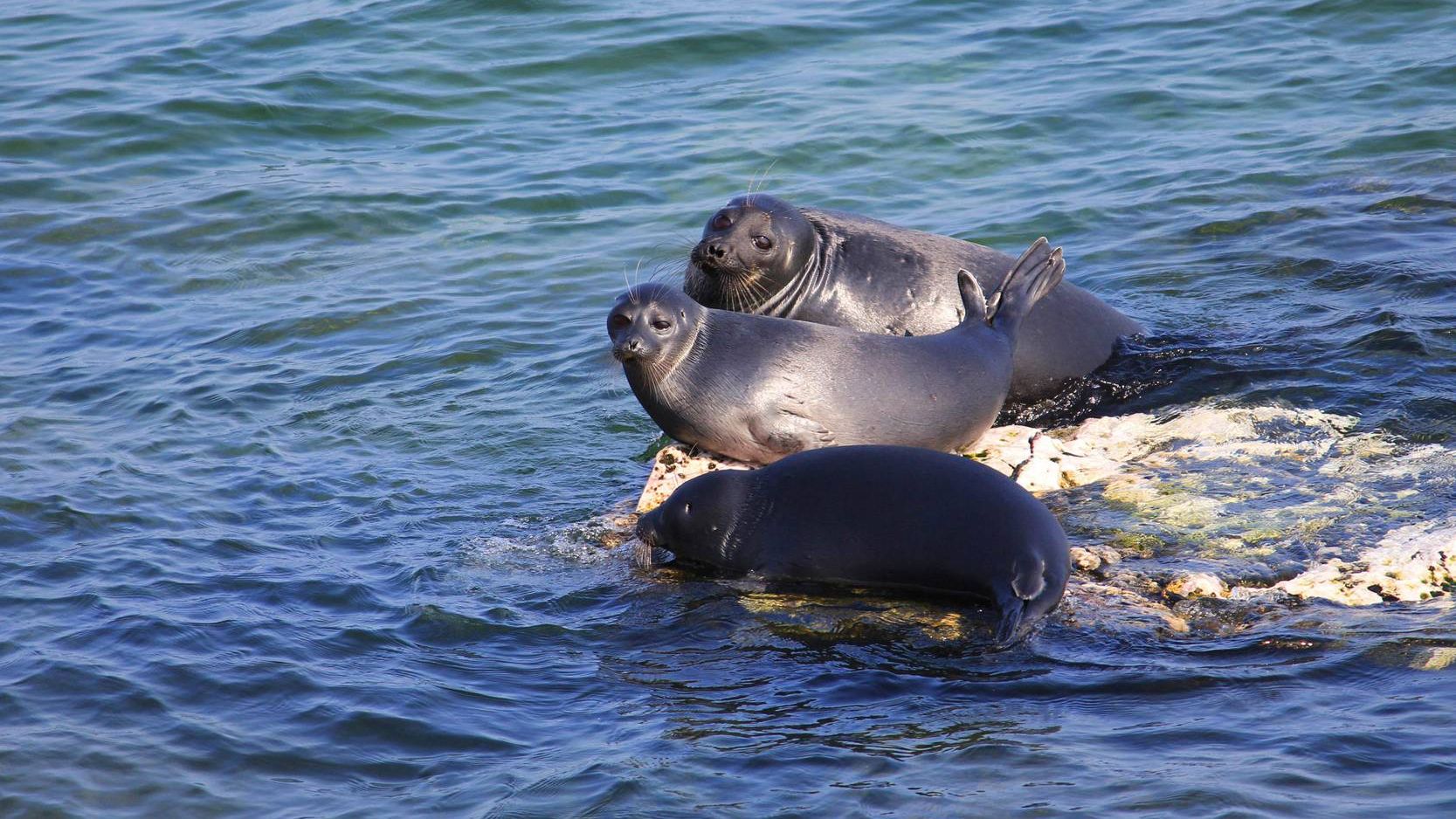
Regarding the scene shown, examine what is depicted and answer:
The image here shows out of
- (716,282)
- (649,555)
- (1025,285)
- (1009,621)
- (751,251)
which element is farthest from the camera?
(716,282)

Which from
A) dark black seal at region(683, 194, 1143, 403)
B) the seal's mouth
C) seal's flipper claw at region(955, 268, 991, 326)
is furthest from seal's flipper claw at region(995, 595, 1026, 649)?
dark black seal at region(683, 194, 1143, 403)

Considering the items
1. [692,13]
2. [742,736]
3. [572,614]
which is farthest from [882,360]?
[692,13]

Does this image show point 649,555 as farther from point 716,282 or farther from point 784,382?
point 716,282

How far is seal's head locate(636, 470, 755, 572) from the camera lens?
17.8 ft

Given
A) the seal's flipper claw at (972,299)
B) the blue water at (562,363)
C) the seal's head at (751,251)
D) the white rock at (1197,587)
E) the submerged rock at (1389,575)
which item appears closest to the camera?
the blue water at (562,363)

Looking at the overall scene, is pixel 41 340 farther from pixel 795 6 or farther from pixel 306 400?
pixel 795 6

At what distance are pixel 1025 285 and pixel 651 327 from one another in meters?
1.69

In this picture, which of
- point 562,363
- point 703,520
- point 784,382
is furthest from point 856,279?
point 562,363

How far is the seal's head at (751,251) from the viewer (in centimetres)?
661

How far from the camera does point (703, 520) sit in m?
5.48

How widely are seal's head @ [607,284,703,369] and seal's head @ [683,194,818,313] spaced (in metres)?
0.69

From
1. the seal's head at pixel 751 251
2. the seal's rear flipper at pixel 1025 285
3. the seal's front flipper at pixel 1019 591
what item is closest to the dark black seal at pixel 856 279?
the seal's head at pixel 751 251

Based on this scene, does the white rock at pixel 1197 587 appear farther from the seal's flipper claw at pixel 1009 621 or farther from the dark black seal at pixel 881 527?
the seal's flipper claw at pixel 1009 621

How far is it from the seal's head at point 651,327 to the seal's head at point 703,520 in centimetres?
54
